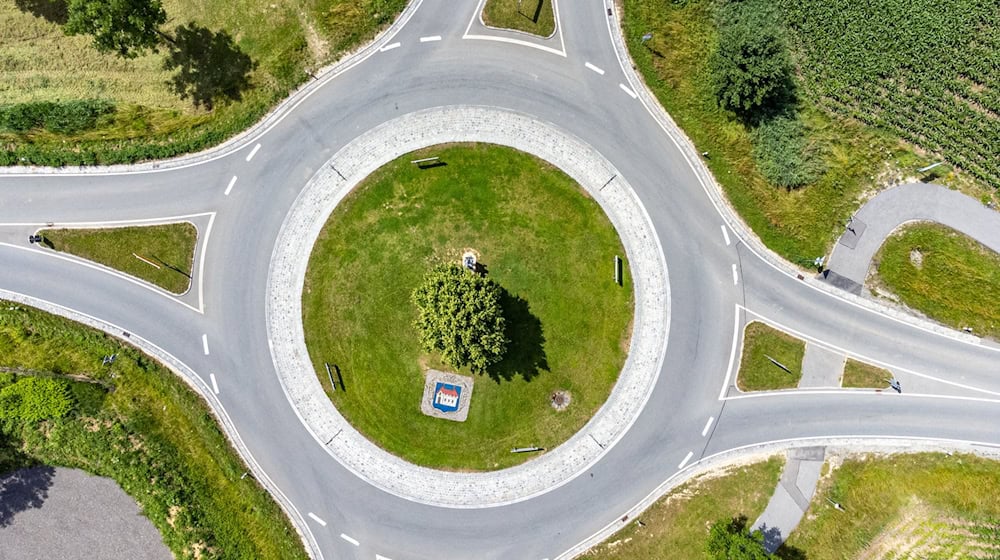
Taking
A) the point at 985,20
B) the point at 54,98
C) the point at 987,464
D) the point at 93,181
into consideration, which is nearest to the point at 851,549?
the point at 987,464

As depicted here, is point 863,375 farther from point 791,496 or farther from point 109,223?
point 109,223

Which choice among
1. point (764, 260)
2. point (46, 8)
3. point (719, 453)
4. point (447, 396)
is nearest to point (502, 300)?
point (447, 396)

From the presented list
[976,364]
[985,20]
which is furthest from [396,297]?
[985,20]

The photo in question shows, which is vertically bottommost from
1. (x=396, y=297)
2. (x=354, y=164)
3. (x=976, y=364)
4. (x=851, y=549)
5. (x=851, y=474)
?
(x=851, y=549)

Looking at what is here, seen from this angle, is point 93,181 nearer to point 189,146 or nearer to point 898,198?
point 189,146

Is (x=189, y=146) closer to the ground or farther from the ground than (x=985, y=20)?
closer to the ground

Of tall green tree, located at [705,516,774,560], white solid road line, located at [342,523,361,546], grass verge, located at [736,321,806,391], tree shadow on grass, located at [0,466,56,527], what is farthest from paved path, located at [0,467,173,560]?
grass verge, located at [736,321,806,391]

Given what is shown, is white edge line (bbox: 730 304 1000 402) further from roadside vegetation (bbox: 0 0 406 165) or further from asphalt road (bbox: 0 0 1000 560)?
roadside vegetation (bbox: 0 0 406 165)
